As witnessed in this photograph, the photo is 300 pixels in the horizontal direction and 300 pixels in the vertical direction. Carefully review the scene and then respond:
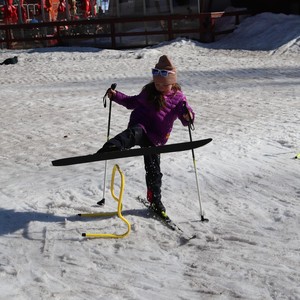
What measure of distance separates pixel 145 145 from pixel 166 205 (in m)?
0.80

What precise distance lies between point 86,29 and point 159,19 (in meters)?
3.15

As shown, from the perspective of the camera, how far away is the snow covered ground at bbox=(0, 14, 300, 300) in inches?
161

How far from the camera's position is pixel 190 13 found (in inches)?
911

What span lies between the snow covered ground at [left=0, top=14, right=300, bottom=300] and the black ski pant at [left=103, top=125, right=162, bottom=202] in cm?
26

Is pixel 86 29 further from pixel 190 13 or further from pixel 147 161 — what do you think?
pixel 147 161

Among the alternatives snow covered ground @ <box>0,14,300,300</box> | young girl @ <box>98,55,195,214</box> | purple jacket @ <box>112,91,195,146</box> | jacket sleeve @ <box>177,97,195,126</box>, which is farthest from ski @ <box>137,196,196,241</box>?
jacket sleeve @ <box>177,97,195,126</box>

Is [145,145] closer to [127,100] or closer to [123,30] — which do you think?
[127,100]

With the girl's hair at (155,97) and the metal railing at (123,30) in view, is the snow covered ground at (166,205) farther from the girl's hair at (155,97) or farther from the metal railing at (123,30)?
the metal railing at (123,30)

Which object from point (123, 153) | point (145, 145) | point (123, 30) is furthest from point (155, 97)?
point (123, 30)

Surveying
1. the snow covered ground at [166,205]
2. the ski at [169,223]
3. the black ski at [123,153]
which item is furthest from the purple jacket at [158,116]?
the snow covered ground at [166,205]

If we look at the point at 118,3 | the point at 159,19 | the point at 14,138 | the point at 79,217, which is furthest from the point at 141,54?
the point at 79,217

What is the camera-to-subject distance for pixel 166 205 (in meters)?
5.62

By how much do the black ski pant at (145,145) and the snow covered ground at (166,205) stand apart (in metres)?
0.26

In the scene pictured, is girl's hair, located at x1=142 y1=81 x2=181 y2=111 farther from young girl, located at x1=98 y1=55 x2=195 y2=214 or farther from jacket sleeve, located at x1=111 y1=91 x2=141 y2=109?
jacket sleeve, located at x1=111 y1=91 x2=141 y2=109
